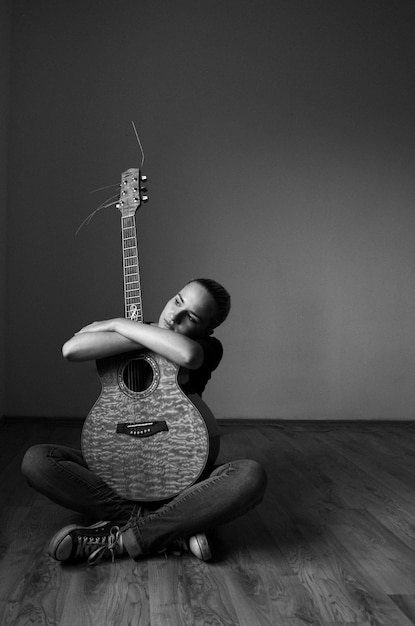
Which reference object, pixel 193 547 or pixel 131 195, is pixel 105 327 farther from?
pixel 193 547

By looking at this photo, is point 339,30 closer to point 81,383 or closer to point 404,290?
point 404,290

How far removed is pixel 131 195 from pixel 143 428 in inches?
28.1

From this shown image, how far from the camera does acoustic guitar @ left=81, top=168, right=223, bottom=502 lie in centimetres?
169

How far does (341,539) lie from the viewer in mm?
1815

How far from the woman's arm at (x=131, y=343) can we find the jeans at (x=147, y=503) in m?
0.28

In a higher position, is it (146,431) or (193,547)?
(146,431)

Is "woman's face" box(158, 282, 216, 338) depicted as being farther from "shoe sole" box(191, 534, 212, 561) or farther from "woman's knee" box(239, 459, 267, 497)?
"shoe sole" box(191, 534, 212, 561)

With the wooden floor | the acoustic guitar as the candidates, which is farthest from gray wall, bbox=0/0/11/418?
the acoustic guitar

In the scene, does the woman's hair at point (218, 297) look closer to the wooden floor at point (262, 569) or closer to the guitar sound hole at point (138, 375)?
the guitar sound hole at point (138, 375)

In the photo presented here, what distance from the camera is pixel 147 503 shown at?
5.77 feet

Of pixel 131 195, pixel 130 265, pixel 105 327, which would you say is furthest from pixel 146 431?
pixel 131 195

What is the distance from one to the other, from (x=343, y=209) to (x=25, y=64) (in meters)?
1.98

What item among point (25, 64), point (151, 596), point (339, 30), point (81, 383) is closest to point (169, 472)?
point (151, 596)

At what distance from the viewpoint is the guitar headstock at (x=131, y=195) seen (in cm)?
199
